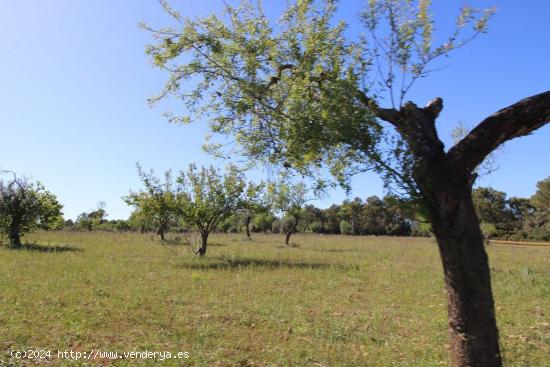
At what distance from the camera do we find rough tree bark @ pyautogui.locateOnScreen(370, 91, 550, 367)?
542cm

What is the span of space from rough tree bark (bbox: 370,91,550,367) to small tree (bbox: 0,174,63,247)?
30.8 meters

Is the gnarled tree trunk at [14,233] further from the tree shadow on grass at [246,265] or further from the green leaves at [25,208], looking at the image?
the tree shadow on grass at [246,265]

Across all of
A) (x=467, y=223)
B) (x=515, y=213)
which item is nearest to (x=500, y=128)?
(x=467, y=223)

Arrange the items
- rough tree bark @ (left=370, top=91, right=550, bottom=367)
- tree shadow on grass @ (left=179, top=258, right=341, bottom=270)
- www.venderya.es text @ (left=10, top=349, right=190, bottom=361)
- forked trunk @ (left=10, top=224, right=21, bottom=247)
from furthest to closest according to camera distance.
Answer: forked trunk @ (left=10, top=224, right=21, bottom=247), tree shadow on grass @ (left=179, top=258, right=341, bottom=270), www.venderya.es text @ (left=10, top=349, right=190, bottom=361), rough tree bark @ (left=370, top=91, right=550, bottom=367)

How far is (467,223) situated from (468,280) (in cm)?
77

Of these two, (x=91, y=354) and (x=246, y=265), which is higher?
(x=246, y=265)

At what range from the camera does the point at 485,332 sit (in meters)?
5.44

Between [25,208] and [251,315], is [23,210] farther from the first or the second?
[251,315]

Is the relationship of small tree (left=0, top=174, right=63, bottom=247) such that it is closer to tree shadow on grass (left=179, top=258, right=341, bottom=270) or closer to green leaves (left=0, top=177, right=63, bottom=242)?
green leaves (left=0, top=177, right=63, bottom=242)

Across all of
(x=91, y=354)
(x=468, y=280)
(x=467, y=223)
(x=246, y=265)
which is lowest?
(x=91, y=354)

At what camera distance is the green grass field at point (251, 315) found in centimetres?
809

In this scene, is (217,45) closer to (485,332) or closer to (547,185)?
(485,332)

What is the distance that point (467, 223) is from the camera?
215 inches

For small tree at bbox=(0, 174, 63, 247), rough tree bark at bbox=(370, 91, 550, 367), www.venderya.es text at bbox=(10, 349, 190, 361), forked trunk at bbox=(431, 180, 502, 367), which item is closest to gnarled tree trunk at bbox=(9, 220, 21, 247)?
small tree at bbox=(0, 174, 63, 247)
